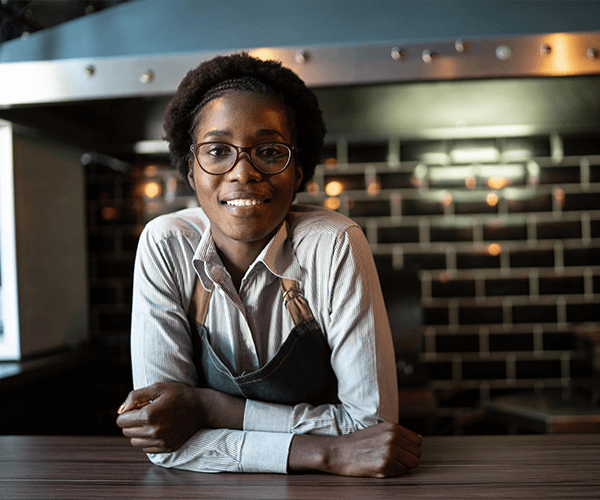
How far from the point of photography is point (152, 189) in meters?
2.09

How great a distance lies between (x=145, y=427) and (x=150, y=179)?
1533 millimetres

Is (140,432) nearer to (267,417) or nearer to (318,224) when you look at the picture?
(267,417)

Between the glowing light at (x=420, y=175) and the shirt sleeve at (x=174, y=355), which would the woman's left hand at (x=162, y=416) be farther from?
the glowing light at (x=420, y=175)

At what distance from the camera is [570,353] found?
77.9 inches

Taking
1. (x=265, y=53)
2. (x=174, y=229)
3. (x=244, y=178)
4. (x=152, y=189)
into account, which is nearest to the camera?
(x=244, y=178)

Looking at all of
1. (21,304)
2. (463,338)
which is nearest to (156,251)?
(21,304)

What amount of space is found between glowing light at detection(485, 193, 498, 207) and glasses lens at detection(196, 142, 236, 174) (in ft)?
Answer: 4.84

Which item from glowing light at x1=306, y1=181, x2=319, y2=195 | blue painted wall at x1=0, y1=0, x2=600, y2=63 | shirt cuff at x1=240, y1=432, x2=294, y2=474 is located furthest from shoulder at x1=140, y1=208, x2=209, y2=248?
glowing light at x1=306, y1=181, x2=319, y2=195

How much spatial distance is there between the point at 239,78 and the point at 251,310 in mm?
355

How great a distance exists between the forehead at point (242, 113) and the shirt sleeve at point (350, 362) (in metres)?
0.20

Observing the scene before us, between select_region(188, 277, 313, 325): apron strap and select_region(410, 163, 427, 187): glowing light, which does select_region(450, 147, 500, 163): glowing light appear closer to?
select_region(410, 163, 427, 187): glowing light

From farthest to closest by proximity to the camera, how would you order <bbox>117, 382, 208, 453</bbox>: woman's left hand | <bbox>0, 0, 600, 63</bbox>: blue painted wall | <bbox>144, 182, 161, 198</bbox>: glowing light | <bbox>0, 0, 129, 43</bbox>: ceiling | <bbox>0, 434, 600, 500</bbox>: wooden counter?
<bbox>144, 182, 161, 198</bbox>: glowing light < <bbox>0, 0, 129, 43</bbox>: ceiling < <bbox>0, 0, 600, 63</bbox>: blue painted wall < <bbox>117, 382, 208, 453</bbox>: woman's left hand < <bbox>0, 434, 600, 500</bbox>: wooden counter

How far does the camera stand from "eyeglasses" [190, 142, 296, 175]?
0.77m

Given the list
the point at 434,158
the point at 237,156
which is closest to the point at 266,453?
the point at 237,156
